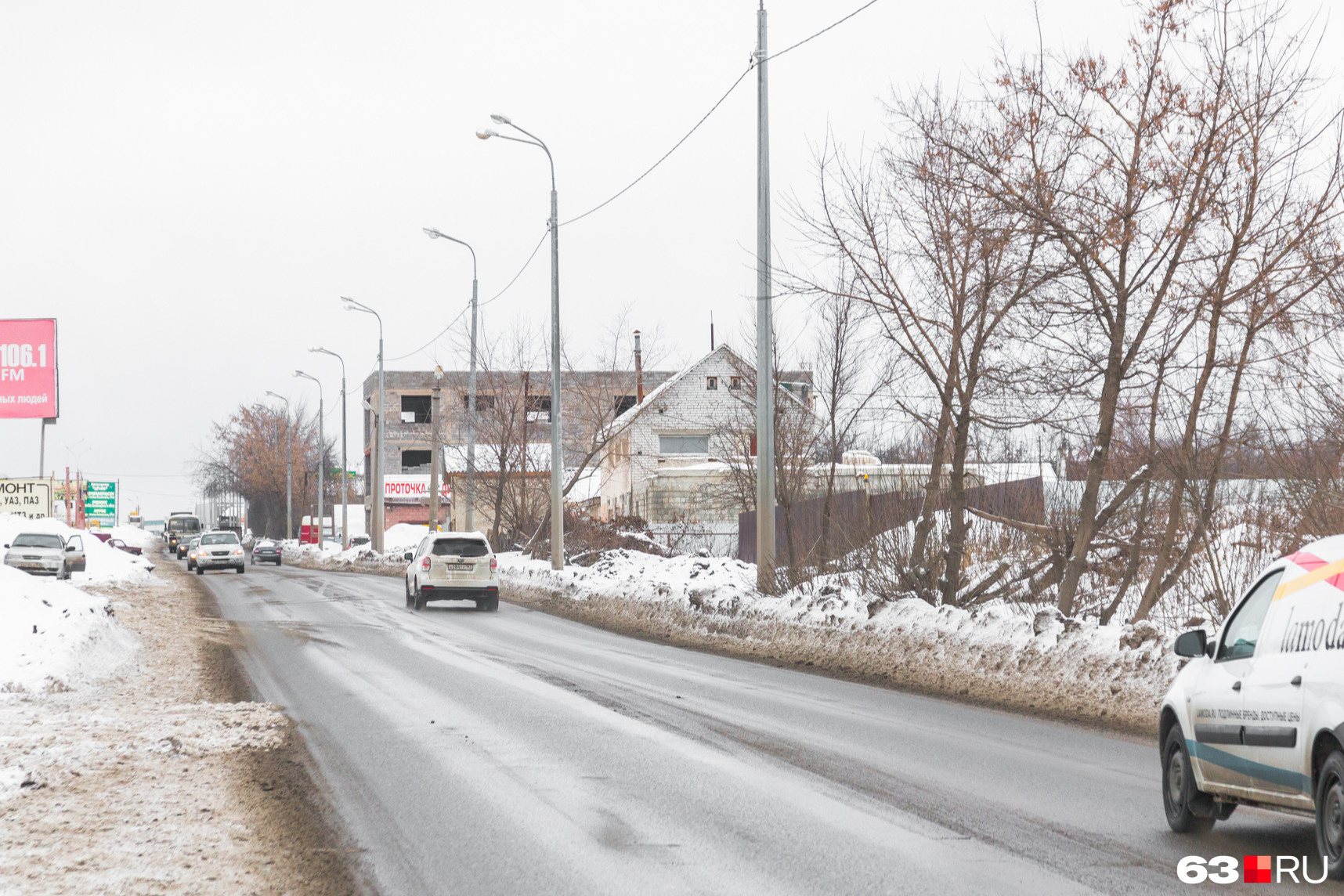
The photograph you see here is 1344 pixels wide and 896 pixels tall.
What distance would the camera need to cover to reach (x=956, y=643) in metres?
16.2

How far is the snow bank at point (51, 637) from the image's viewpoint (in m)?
14.8

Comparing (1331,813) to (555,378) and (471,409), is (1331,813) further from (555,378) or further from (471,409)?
(471,409)

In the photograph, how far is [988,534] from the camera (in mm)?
18484

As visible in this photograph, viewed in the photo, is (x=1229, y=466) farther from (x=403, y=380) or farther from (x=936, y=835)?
(x=403, y=380)

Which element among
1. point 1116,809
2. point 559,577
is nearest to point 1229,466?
point 1116,809

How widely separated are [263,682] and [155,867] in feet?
30.4

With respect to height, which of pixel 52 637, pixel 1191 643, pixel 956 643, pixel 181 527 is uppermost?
pixel 1191 643

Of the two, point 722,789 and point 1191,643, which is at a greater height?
point 1191,643

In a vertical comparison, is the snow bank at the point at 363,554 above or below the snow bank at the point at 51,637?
below

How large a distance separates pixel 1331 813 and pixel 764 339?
53.8 feet

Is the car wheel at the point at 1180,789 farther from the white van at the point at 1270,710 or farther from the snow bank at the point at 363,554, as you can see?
the snow bank at the point at 363,554

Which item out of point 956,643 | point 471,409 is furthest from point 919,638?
point 471,409

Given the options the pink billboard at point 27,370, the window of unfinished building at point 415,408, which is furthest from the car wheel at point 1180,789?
the window of unfinished building at point 415,408
